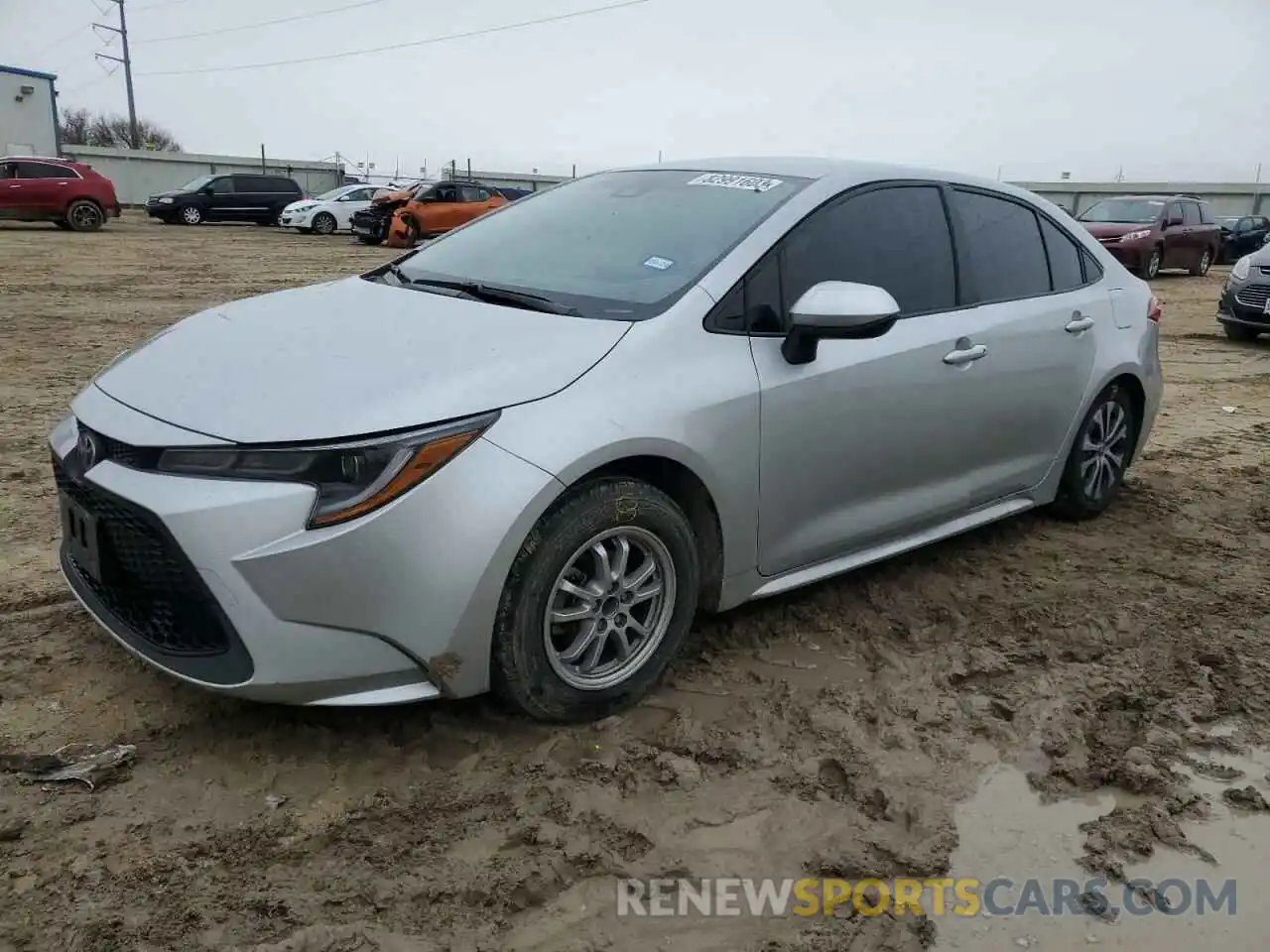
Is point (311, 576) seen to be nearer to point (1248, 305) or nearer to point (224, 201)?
point (1248, 305)

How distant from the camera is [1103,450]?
4.84 meters

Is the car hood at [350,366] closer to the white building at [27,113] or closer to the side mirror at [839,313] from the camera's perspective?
the side mirror at [839,313]

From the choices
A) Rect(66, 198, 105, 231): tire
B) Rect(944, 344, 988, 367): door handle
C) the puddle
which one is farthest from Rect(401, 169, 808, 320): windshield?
Rect(66, 198, 105, 231): tire

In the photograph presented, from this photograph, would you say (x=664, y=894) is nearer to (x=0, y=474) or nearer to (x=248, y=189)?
(x=0, y=474)

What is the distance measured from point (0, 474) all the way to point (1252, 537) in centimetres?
595

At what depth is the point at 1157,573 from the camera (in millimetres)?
4305

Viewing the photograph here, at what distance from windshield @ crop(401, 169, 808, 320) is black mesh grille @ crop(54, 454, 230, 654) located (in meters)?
1.32

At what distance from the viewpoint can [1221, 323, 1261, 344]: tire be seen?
11.4m

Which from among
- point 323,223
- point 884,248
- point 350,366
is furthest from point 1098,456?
point 323,223

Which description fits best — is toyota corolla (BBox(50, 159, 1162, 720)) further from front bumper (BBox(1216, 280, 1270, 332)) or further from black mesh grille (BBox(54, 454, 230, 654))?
front bumper (BBox(1216, 280, 1270, 332))

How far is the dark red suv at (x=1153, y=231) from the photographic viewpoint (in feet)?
59.1

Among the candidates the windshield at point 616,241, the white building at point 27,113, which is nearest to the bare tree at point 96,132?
the white building at point 27,113

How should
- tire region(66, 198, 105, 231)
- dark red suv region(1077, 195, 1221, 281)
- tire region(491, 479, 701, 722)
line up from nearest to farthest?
tire region(491, 479, 701, 722)
dark red suv region(1077, 195, 1221, 281)
tire region(66, 198, 105, 231)

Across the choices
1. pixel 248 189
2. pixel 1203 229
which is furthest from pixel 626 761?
pixel 248 189
